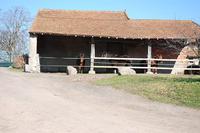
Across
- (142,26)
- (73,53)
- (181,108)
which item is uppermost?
(142,26)

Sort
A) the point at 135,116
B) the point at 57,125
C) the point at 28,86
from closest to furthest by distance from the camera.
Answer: the point at 57,125 → the point at 135,116 → the point at 28,86

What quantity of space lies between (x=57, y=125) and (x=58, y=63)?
73.4ft

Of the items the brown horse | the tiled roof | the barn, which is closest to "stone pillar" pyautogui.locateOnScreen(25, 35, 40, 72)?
the tiled roof

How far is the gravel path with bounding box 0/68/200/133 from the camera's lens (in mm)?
9430

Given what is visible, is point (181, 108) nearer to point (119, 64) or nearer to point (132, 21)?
point (119, 64)

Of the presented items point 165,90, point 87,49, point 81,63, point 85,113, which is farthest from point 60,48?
point 85,113

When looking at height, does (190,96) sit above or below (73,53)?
below

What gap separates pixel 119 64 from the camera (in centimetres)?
2986

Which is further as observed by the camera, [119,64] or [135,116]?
[119,64]

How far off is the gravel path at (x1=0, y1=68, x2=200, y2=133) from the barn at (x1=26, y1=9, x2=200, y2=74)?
12943 mm

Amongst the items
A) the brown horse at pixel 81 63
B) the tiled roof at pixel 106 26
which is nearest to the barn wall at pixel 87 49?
the brown horse at pixel 81 63

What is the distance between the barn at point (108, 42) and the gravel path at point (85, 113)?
12.9m

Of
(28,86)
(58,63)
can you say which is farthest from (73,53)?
(28,86)

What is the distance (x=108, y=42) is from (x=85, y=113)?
20.7m
